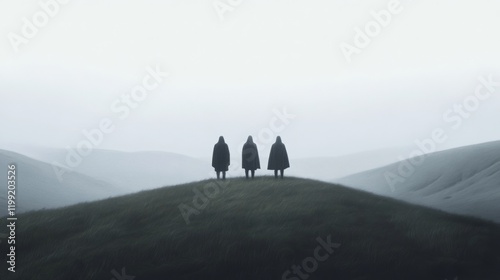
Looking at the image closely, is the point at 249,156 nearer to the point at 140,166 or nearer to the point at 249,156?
the point at 249,156

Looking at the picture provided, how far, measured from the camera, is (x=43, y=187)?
56.7m

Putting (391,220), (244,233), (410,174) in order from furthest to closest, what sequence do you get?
(410,174) < (391,220) < (244,233)

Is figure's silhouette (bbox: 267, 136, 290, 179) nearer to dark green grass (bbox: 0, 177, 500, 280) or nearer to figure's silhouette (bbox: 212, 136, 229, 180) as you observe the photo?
figure's silhouette (bbox: 212, 136, 229, 180)

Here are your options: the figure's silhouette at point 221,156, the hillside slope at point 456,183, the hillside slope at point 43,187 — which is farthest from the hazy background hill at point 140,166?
the figure's silhouette at point 221,156

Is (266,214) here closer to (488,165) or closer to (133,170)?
(488,165)

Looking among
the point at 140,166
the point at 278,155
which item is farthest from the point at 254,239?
the point at 140,166

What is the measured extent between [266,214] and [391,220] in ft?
16.0

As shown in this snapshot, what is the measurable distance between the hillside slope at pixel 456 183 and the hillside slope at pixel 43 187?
3115 cm

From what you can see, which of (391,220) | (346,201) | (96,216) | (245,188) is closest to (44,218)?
(96,216)

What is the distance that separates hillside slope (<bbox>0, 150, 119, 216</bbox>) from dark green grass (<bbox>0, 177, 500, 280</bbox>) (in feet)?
68.9

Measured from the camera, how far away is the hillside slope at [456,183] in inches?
1099

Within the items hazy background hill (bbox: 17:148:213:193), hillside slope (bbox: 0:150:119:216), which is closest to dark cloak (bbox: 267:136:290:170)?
hillside slope (bbox: 0:150:119:216)

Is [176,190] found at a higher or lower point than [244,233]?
higher

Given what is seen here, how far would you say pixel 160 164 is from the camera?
148m
